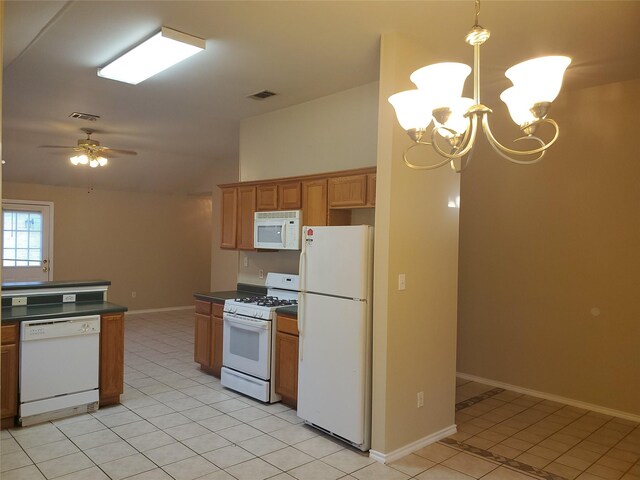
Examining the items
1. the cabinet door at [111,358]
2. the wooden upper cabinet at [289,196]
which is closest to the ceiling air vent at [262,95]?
the wooden upper cabinet at [289,196]

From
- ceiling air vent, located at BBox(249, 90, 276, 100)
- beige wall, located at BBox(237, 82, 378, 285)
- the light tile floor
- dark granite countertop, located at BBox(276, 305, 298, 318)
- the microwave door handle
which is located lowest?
the light tile floor

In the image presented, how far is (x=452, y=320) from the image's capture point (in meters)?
3.77

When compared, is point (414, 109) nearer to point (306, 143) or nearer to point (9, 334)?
point (306, 143)

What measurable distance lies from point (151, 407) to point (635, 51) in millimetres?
4870

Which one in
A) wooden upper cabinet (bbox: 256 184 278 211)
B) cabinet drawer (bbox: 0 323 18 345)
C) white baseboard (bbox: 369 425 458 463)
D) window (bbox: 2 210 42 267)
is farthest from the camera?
window (bbox: 2 210 42 267)

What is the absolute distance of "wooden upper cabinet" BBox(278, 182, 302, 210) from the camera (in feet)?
15.2

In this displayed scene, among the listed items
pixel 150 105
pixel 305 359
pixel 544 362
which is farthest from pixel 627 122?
pixel 150 105

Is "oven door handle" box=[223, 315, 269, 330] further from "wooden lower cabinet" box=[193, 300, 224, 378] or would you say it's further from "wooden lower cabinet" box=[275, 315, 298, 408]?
"wooden lower cabinet" box=[193, 300, 224, 378]

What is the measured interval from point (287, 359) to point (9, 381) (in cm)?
218

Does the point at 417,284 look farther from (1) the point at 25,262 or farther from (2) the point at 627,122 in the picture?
(1) the point at 25,262

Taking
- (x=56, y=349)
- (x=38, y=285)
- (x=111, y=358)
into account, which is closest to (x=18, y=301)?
(x=38, y=285)

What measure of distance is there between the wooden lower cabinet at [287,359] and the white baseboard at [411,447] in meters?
1.06

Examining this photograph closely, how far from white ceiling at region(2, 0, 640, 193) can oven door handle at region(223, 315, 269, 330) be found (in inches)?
87.2

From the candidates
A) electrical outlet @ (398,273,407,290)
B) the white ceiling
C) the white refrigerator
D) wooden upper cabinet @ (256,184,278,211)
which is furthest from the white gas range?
the white ceiling
